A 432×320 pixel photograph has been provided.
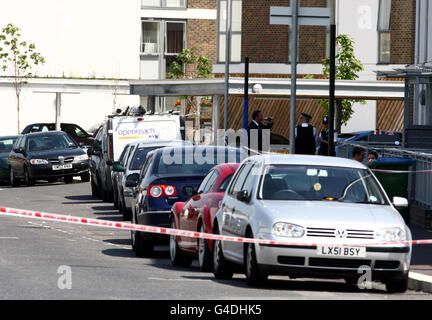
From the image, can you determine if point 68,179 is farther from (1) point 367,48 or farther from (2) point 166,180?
(2) point 166,180

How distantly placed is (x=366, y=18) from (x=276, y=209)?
42.8 metres

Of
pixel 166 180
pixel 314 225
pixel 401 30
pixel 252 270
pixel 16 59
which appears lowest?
pixel 252 270

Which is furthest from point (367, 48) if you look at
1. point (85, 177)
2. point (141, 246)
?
point (141, 246)

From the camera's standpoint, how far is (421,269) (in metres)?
14.0

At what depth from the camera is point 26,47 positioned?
220ft

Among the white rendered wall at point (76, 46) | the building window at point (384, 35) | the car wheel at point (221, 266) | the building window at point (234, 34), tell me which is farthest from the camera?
the white rendered wall at point (76, 46)

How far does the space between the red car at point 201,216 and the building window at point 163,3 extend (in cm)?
5639

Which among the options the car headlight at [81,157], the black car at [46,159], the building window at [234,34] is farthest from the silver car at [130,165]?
the building window at [234,34]

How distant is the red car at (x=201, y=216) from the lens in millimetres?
14109

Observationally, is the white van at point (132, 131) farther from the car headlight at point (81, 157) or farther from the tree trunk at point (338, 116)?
the tree trunk at point (338, 116)

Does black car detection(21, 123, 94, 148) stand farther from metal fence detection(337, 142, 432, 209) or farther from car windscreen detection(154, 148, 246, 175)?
car windscreen detection(154, 148, 246, 175)

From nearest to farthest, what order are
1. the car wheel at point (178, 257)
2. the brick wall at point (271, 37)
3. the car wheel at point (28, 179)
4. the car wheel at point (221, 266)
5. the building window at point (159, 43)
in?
the car wheel at point (221, 266) < the car wheel at point (178, 257) < the car wheel at point (28, 179) < the brick wall at point (271, 37) < the building window at point (159, 43)

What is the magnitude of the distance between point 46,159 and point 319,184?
2329 centimetres

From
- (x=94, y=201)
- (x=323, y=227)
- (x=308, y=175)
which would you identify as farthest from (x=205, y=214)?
(x=94, y=201)
